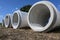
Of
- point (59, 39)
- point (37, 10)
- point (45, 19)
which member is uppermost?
point (37, 10)

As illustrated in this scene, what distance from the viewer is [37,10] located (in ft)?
44.5

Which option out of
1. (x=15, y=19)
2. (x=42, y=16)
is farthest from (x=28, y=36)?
(x=15, y=19)

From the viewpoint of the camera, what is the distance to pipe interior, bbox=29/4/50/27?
1324cm

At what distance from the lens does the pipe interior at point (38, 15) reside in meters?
13.2

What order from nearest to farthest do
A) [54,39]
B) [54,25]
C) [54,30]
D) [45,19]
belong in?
[54,39] → [54,25] → [54,30] → [45,19]

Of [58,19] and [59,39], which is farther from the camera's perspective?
[58,19]

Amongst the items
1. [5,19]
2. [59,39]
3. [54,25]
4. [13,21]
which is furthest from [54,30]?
[5,19]

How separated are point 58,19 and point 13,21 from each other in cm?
968

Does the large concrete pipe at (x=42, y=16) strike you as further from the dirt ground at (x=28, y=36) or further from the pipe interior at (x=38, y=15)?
the dirt ground at (x=28, y=36)

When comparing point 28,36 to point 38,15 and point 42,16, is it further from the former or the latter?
point 42,16

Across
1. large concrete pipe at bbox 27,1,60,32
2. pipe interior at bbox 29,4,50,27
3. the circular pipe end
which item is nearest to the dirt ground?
large concrete pipe at bbox 27,1,60,32

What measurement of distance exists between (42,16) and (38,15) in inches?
22.6

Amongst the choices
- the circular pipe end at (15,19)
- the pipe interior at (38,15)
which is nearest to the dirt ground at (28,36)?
the pipe interior at (38,15)

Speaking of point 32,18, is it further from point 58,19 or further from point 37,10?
point 58,19
